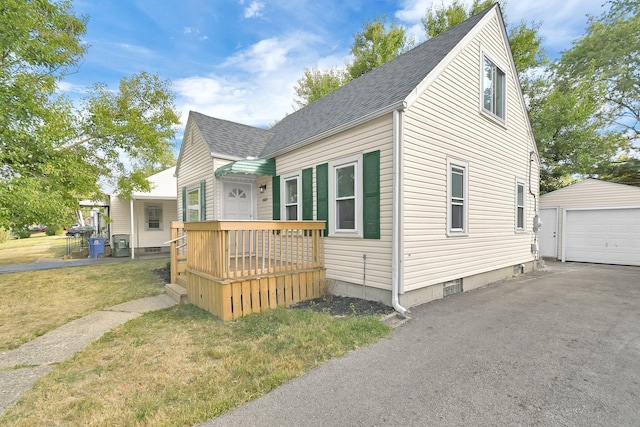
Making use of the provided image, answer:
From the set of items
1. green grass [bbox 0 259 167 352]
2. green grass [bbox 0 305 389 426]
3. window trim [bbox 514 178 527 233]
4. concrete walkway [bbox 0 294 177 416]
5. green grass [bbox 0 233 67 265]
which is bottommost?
green grass [bbox 0 233 67 265]

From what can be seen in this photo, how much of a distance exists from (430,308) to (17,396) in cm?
552

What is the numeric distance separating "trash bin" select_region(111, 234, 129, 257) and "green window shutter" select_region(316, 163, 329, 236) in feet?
40.2

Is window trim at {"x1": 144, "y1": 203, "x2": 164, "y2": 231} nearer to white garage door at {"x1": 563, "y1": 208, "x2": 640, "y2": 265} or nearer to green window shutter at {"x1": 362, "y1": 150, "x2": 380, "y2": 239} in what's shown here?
green window shutter at {"x1": 362, "y1": 150, "x2": 380, "y2": 239}

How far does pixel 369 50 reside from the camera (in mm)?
19703

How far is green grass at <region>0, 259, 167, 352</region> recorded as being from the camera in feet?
16.2

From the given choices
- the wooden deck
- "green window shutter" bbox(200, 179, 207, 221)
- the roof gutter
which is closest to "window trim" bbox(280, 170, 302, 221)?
the roof gutter

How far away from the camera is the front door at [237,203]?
857 centimetres

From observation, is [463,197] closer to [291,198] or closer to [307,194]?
[307,194]

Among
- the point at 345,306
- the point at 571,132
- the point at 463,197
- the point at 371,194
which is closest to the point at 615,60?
the point at 571,132

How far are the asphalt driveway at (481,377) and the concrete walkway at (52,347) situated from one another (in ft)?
7.78

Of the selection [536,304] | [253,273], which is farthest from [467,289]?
[253,273]

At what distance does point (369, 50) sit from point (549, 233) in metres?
15.3

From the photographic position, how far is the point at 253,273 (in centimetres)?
525

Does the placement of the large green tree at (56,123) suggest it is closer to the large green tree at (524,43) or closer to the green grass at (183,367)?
the green grass at (183,367)
